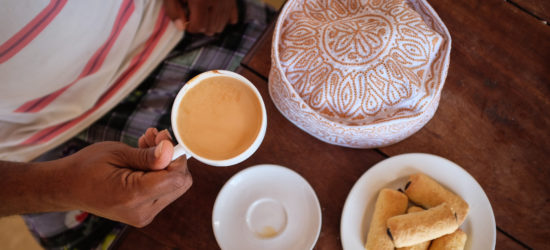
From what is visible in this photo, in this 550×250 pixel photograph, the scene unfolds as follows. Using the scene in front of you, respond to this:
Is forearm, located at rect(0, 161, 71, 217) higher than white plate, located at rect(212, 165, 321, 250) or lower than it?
higher

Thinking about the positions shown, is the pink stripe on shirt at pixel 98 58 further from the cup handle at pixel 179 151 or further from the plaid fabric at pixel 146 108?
the cup handle at pixel 179 151

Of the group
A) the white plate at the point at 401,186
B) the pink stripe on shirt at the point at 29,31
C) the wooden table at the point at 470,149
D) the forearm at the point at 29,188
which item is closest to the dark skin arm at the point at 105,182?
the forearm at the point at 29,188

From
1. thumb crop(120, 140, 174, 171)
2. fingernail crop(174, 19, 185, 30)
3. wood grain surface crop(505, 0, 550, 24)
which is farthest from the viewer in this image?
fingernail crop(174, 19, 185, 30)

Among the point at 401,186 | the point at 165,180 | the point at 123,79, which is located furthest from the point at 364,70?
the point at 123,79

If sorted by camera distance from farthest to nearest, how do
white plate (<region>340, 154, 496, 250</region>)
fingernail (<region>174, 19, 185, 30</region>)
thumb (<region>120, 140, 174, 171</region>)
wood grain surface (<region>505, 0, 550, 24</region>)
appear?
fingernail (<region>174, 19, 185, 30</region>)
wood grain surface (<region>505, 0, 550, 24</region>)
white plate (<region>340, 154, 496, 250</region>)
thumb (<region>120, 140, 174, 171</region>)

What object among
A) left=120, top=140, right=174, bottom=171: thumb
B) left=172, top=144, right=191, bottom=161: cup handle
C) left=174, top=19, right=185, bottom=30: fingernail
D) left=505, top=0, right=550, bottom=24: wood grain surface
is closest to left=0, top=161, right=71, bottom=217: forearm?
left=120, top=140, right=174, bottom=171: thumb

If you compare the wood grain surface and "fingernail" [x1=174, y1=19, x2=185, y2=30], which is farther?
"fingernail" [x1=174, y1=19, x2=185, y2=30]

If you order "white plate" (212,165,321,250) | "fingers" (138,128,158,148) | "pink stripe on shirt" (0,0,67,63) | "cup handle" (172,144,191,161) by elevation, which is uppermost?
A: "pink stripe on shirt" (0,0,67,63)

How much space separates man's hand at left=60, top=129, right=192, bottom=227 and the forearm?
32mm

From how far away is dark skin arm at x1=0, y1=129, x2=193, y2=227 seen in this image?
2.04 feet

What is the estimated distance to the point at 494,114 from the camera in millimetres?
775

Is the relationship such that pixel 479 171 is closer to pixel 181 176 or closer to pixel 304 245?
pixel 304 245

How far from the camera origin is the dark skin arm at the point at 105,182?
0.62 metres

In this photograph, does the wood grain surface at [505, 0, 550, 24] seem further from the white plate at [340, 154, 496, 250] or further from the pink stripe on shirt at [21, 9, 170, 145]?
the pink stripe on shirt at [21, 9, 170, 145]
